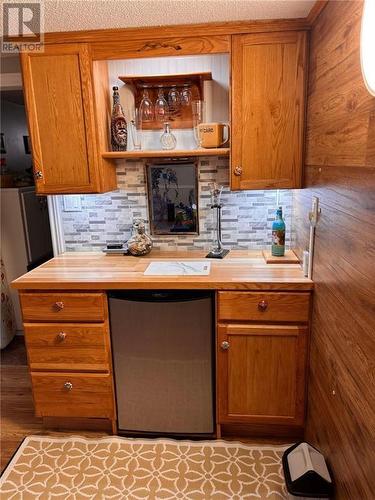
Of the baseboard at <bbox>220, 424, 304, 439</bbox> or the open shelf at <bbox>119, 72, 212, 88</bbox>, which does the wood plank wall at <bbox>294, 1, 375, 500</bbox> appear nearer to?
the baseboard at <bbox>220, 424, 304, 439</bbox>

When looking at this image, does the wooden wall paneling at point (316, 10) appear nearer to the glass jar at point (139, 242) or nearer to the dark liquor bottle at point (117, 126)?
the dark liquor bottle at point (117, 126)

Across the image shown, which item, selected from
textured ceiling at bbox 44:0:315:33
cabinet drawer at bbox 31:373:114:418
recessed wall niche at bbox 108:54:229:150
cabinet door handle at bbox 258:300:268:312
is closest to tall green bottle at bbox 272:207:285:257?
cabinet door handle at bbox 258:300:268:312

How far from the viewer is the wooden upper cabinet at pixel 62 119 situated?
1.98 m

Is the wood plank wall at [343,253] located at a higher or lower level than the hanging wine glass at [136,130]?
lower

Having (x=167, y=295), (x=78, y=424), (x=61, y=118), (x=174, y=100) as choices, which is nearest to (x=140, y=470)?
(x=78, y=424)

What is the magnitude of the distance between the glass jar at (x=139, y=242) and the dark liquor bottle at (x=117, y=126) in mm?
501

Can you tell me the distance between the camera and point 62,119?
2.05 m

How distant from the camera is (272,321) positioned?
1875 mm

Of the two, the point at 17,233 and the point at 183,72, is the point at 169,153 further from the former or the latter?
the point at 17,233

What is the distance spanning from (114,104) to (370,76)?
164cm

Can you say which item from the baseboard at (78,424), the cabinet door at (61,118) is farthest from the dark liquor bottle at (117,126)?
the baseboard at (78,424)

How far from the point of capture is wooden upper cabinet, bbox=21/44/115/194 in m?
1.98

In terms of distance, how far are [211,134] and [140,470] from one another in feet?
6.07

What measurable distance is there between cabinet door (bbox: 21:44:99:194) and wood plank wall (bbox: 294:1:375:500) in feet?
3.93
